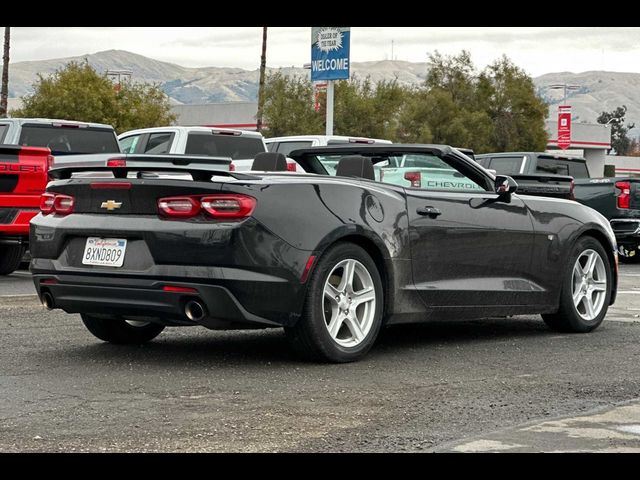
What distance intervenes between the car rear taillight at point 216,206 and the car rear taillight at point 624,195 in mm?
14585

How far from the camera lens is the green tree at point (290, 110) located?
51.5m

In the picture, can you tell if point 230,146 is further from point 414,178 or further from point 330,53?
point 330,53

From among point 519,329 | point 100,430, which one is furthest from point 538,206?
point 100,430

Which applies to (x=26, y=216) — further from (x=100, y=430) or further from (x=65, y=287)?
(x=100, y=430)

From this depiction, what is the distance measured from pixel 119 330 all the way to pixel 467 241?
247 cm

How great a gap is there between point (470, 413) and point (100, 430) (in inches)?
71.9

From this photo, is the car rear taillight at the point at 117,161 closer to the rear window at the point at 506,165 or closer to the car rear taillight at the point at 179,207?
the car rear taillight at the point at 179,207

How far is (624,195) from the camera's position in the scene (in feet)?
69.7

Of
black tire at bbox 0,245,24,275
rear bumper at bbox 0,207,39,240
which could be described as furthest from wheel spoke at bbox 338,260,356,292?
black tire at bbox 0,245,24,275

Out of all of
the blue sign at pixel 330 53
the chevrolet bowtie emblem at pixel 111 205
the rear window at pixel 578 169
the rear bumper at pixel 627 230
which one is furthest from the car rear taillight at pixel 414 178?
the blue sign at pixel 330 53

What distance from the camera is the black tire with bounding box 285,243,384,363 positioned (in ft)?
25.5

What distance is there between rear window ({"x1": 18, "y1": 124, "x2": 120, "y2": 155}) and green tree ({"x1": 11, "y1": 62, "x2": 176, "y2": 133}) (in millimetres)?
33696

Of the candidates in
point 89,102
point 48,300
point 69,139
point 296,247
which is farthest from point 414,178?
point 89,102
